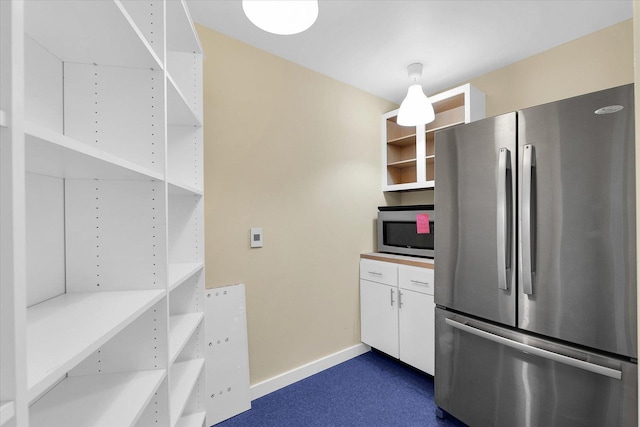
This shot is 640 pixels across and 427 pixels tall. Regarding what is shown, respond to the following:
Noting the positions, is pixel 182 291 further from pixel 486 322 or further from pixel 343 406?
pixel 486 322

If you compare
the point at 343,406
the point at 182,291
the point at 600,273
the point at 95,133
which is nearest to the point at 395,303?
the point at 343,406

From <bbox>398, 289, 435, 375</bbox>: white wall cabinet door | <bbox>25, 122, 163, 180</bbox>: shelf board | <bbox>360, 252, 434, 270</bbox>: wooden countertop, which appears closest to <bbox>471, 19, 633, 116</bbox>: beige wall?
<bbox>360, 252, 434, 270</bbox>: wooden countertop

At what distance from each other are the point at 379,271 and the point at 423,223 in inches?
21.4

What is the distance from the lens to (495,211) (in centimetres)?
147

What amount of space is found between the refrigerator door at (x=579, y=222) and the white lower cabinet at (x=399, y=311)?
0.76 m

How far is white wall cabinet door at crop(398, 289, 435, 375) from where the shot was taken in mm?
2049

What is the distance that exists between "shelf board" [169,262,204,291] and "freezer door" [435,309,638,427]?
1424 mm

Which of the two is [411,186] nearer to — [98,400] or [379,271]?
[379,271]

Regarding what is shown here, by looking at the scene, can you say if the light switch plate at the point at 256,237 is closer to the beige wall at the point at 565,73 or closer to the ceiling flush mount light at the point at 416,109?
the ceiling flush mount light at the point at 416,109

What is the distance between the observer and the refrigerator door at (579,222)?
111 cm

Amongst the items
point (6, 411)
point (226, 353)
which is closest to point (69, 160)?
point (6, 411)

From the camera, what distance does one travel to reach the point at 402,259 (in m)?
2.27

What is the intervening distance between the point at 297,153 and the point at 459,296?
150 centimetres

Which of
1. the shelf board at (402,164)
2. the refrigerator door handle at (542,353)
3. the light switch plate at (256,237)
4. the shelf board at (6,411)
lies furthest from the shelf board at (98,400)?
the shelf board at (402,164)
